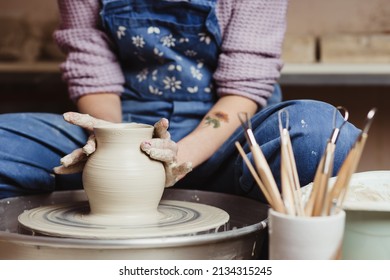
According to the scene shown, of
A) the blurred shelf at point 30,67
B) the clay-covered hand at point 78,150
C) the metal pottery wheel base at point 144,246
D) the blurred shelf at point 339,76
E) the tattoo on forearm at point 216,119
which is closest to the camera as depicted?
the metal pottery wheel base at point 144,246

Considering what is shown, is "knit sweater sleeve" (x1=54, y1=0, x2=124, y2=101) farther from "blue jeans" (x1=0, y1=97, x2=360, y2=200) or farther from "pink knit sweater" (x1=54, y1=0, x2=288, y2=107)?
"blue jeans" (x1=0, y1=97, x2=360, y2=200)

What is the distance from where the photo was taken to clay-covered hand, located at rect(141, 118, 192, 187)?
52.5 inches

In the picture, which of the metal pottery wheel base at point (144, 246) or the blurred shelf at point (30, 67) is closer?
the metal pottery wheel base at point (144, 246)

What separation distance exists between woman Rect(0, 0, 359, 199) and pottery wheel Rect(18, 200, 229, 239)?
0.75 feet

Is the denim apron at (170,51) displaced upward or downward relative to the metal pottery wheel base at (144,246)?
upward

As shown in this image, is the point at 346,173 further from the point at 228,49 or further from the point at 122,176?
the point at 228,49

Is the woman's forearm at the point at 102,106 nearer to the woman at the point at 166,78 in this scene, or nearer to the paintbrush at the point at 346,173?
the woman at the point at 166,78

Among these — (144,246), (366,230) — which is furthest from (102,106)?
(366,230)

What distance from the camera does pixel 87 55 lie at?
6.44ft

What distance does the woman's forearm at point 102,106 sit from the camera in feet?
6.07

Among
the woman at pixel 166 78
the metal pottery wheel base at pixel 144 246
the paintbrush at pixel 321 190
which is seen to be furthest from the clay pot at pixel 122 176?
the paintbrush at pixel 321 190

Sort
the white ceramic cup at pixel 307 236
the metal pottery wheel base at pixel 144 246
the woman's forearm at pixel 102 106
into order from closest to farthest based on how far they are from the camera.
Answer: the white ceramic cup at pixel 307 236 < the metal pottery wheel base at pixel 144 246 < the woman's forearm at pixel 102 106
